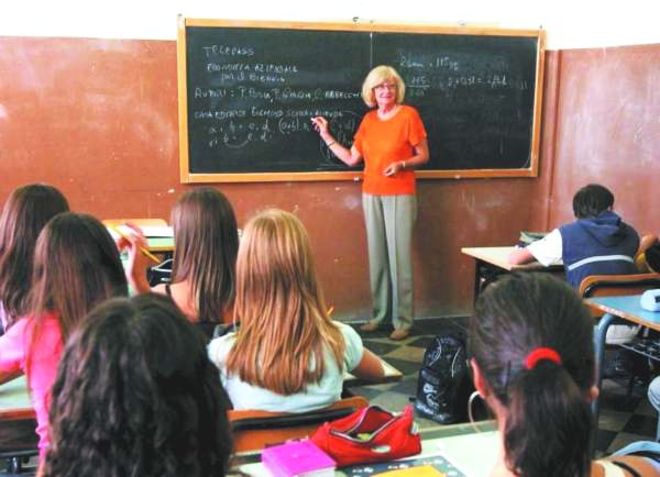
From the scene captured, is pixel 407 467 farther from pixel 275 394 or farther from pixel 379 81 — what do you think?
pixel 379 81

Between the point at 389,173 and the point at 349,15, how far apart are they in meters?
1.08

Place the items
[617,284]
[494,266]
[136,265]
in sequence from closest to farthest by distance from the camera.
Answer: [136,265] → [617,284] → [494,266]

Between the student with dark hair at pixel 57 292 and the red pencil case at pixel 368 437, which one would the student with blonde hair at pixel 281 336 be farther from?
the student with dark hair at pixel 57 292

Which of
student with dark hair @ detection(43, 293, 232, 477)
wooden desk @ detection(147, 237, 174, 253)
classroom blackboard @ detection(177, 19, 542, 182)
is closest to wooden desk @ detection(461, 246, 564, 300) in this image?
classroom blackboard @ detection(177, 19, 542, 182)

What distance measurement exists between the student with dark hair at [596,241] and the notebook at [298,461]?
2.35 metres

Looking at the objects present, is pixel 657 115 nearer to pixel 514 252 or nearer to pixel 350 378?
pixel 514 252

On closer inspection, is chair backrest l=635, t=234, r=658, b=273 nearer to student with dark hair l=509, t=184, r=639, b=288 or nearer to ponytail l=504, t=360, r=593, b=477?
student with dark hair l=509, t=184, r=639, b=288

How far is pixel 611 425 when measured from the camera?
3545mm

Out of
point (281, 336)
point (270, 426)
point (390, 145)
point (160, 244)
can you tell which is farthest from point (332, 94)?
point (270, 426)

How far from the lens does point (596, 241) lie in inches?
137

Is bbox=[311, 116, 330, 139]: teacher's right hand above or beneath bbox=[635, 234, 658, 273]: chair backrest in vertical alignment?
above

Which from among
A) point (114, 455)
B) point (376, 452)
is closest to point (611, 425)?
point (376, 452)

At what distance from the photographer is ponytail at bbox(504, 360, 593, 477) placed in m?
1.10

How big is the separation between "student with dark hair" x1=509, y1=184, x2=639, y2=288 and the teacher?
54.3 inches
